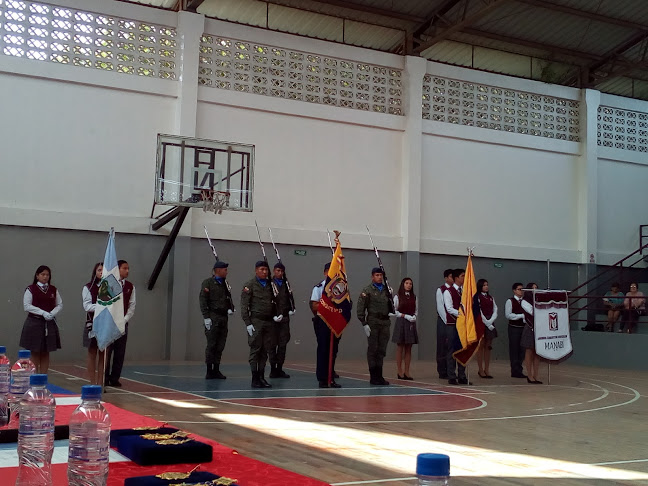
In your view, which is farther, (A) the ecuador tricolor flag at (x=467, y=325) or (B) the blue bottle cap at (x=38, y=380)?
(A) the ecuador tricolor flag at (x=467, y=325)

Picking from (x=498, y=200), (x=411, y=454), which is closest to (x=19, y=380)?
(x=411, y=454)

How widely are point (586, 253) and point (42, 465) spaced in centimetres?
1721

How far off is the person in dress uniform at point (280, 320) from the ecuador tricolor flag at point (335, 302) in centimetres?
69

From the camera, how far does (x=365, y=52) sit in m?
16.3

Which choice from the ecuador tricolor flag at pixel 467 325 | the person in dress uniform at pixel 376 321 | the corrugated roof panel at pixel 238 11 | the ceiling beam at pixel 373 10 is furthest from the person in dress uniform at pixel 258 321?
the ceiling beam at pixel 373 10

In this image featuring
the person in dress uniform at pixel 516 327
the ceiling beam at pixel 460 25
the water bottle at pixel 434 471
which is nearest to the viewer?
the water bottle at pixel 434 471

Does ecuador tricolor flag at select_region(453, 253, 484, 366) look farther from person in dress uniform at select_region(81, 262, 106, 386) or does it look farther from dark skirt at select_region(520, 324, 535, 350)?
person in dress uniform at select_region(81, 262, 106, 386)

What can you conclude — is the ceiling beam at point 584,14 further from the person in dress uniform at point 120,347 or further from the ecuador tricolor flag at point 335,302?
the person in dress uniform at point 120,347

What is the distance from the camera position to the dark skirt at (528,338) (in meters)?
11.6

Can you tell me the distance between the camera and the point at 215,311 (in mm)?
10680

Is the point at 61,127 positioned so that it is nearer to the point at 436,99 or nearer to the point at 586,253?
the point at 436,99

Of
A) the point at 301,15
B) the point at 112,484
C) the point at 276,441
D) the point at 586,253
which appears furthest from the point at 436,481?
the point at 586,253

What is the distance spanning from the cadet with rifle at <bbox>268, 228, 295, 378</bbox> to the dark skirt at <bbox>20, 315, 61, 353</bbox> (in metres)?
2.81

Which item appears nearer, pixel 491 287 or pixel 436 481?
pixel 436 481
